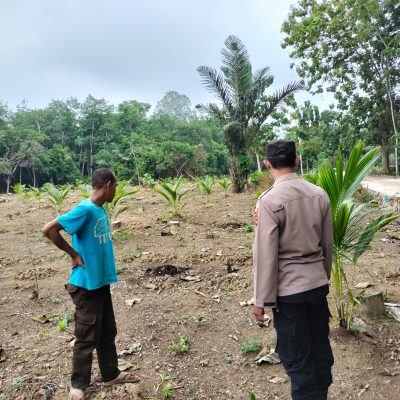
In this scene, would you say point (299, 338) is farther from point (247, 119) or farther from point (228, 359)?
point (247, 119)

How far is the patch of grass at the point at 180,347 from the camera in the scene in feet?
10.7

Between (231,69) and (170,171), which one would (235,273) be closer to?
(231,69)

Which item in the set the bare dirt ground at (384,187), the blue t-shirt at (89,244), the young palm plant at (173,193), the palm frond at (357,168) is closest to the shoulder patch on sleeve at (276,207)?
the palm frond at (357,168)

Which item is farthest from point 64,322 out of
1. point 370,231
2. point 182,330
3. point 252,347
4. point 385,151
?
point 385,151

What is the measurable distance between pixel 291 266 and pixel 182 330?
1.95 m

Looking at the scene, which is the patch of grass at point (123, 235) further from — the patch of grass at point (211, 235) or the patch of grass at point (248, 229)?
the patch of grass at point (248, 229)

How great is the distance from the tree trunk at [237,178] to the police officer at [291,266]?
1126 cm

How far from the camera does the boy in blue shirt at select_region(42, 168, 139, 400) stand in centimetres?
254

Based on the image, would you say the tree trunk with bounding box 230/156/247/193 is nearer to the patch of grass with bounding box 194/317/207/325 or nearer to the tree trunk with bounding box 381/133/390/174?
the patch of grass with bounding box 194/317/207/325

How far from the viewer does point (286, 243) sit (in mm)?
2039

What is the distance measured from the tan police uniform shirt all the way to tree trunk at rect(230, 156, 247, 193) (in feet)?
37.0

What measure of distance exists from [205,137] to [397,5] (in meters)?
29.0

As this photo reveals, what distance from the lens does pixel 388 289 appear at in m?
4.13

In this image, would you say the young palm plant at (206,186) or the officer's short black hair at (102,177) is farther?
the young palm plant at (206,186)
